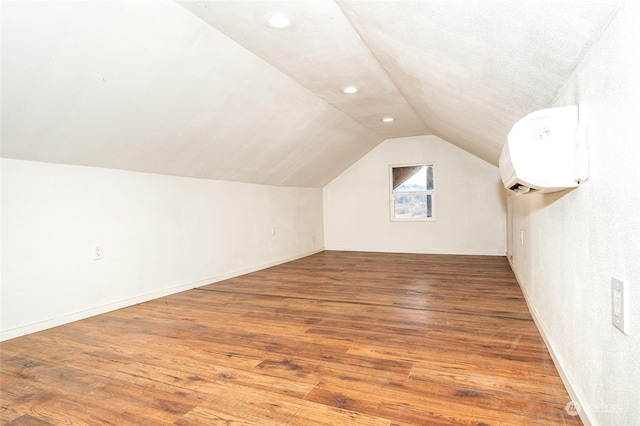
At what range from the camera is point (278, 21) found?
2.19 metres

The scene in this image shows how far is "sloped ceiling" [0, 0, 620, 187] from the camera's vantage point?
140 centimetres

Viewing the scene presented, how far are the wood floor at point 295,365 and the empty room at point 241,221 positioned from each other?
0.02 metres

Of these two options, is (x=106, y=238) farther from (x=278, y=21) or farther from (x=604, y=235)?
(x=604, y=235)

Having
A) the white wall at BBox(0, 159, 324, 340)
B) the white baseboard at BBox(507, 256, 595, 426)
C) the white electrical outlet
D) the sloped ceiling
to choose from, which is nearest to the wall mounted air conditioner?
the sloped ceiling

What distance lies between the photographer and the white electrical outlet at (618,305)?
95 centimetres

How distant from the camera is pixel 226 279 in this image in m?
4.51

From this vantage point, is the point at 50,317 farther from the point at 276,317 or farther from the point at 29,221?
the point at 276,317

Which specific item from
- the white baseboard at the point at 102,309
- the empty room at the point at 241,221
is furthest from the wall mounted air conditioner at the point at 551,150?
the white baseboard at the point at 102,309

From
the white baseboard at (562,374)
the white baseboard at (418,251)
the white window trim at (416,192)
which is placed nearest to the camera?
the white baseboard at (562,374)

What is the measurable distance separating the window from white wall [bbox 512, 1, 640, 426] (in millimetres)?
4715

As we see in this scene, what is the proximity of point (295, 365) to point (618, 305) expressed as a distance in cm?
154

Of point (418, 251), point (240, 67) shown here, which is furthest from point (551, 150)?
point (418, 251)

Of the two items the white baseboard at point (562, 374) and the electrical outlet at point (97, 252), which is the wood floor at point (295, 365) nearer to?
the white baseboard at point (562, 374)

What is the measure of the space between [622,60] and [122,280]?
372 cm
